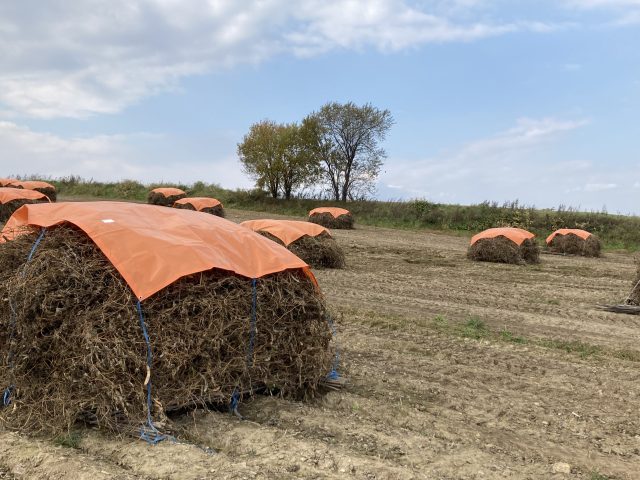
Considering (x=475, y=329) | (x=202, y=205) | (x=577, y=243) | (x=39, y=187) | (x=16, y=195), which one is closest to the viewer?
(x=475, y=329)

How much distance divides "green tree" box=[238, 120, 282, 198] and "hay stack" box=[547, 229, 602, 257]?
22.1 metres

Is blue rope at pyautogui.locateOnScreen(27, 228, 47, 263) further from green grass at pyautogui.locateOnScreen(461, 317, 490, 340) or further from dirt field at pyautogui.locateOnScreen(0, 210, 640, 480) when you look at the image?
green grass at pyautogui.locateOnScreen(461, 317, 490, 340)

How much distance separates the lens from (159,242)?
16.6ft

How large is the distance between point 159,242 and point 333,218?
24.9m

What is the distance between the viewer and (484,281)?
14.8 m

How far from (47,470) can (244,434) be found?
57.0 inches

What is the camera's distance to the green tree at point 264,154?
41.0 m

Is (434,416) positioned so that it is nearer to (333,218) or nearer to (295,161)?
(333,218)

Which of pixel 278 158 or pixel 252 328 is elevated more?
pixel 278 158

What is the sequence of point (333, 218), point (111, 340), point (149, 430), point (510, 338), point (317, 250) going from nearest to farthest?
point (149, 430) → point (111, 340) → point (510, 338) → point (317, 250) → point (333, 218)

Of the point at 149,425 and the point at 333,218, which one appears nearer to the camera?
the point at 149,425

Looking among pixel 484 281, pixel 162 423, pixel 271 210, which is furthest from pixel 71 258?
pixel 271 210

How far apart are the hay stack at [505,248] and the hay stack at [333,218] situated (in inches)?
434

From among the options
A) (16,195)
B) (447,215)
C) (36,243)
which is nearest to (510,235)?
(447,215)
